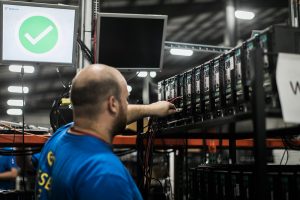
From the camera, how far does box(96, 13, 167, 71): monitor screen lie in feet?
7.25

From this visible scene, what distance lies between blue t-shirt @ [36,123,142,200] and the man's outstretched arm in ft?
1.51

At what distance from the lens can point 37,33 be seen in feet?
7.31

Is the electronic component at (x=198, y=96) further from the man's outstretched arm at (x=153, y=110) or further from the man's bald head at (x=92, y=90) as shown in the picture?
the man's bald head at (x=92, y=90)

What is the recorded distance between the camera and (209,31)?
11133 mm

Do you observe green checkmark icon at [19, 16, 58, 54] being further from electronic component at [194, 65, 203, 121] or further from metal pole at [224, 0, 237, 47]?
metal pole at [224, 0, 237, 47]

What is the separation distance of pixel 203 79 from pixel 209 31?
9.72 meters

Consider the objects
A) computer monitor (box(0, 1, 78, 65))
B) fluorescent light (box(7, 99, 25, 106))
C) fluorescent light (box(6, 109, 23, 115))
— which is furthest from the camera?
fluorescent light (box(6, 109, 23, 115))

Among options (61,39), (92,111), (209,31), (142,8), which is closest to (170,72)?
(209,31)

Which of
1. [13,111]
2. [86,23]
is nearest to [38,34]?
[86,23]

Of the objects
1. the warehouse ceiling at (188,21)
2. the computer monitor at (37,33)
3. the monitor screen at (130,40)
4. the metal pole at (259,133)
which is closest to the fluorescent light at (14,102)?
the warehouse ceiling at (188,21)

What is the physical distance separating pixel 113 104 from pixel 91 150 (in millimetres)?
202

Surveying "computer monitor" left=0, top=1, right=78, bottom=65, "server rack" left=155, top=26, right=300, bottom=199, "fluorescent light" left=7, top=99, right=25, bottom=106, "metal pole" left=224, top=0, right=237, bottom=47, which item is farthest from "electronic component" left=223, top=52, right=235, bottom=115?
"fluorescent light" left=7, top=99, right=25, bottom=106

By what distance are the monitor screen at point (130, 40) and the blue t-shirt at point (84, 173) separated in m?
0.93

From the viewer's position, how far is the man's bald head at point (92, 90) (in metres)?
1.38
